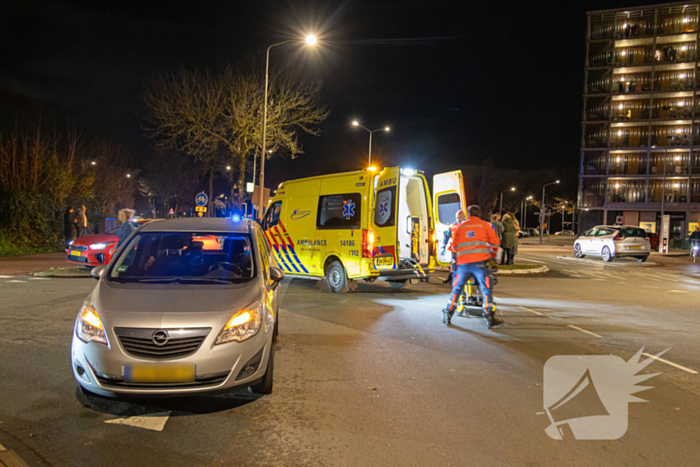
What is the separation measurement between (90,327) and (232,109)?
2210cm

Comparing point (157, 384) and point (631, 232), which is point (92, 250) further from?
point (631, 232)

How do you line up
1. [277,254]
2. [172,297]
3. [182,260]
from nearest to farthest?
[172,297] → [182,260] → [277,254]

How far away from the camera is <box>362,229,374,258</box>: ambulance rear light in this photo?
10.4 metres

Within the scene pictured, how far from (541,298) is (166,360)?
9.33m

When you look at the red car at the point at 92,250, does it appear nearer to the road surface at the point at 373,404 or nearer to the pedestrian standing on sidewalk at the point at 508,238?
the road surface at the point at 373,404

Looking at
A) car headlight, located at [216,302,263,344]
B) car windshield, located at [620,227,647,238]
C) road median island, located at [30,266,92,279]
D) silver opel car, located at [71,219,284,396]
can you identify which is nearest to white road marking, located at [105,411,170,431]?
Answer: silver opel car, located at [71,219,284,396]

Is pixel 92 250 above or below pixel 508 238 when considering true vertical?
below

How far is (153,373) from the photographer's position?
12.7ft

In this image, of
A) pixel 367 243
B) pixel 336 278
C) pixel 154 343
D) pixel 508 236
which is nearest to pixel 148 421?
pixel 154 343

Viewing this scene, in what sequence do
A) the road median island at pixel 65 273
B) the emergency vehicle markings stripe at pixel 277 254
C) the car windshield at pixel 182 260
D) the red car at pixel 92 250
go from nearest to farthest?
the car windshield at pixel 182 260
the emergency vehicle markings stripe at pixel 277 254
the road median island at pixel 65 273
the red car at pixel 92 250

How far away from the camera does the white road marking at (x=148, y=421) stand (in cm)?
396

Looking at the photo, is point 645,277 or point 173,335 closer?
point 173,335

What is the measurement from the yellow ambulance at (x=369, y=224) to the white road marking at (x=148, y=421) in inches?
261

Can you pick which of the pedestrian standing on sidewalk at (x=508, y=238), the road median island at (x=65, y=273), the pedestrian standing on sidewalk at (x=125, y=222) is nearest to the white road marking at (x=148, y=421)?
the pedestrian standing on sidewalk at (x=125, y=222)
